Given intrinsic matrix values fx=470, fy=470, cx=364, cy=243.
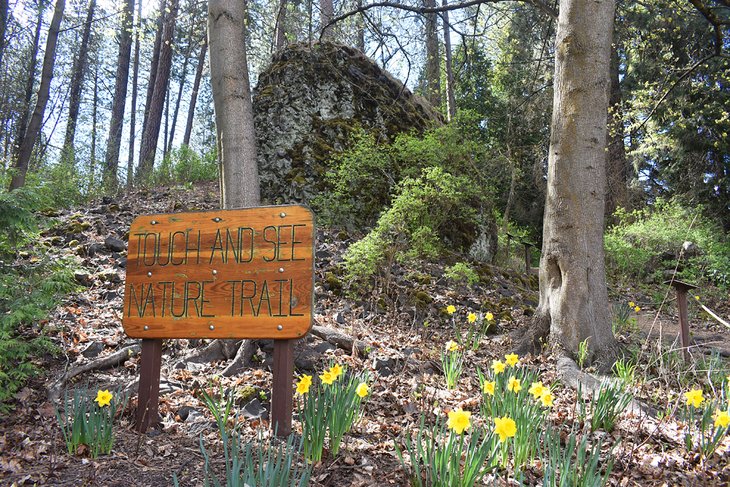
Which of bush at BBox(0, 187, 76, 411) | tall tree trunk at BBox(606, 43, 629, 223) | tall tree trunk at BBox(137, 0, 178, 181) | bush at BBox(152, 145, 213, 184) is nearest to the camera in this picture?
bush at BBox(0, 187, 76, 411)

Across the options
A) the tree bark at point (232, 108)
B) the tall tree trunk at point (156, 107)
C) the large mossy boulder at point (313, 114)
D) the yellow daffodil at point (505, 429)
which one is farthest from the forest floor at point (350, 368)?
the tall tree trunk at point (156, 107)

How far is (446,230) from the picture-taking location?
7.40m

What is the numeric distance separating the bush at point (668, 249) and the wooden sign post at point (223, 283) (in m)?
9.35

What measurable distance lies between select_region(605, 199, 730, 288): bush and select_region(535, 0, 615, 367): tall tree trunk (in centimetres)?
678

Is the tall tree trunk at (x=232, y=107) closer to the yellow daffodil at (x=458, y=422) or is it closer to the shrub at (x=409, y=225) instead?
the shrub at (x=409, y=225)

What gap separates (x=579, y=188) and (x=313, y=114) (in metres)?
4.98

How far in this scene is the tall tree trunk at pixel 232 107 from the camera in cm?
374

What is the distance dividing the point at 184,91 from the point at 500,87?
62.0 ft

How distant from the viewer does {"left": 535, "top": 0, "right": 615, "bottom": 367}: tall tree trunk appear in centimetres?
390

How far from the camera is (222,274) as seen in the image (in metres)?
2.65

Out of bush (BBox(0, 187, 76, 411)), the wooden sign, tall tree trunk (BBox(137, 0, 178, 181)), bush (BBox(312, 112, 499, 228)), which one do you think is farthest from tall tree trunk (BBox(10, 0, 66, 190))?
the wooden sign

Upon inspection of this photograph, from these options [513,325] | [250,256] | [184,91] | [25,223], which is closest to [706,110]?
[513,325]

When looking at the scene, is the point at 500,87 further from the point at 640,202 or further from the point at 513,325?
the point at 513,325

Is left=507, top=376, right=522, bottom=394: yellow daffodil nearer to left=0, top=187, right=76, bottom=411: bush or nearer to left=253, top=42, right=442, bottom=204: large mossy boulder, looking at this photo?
left=0, top=187, right=76, bottom=411: bush
